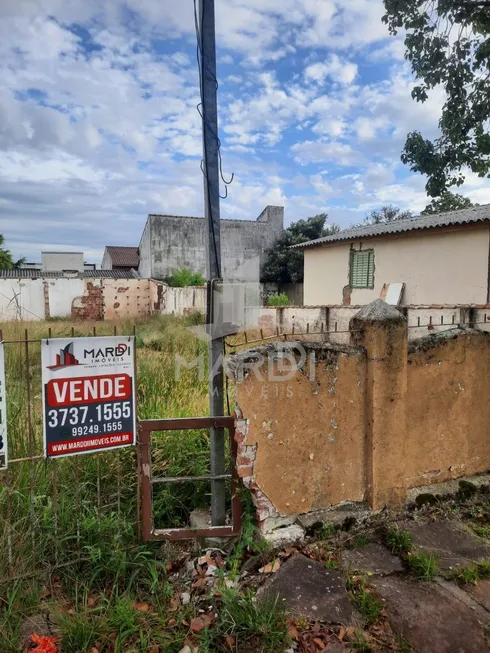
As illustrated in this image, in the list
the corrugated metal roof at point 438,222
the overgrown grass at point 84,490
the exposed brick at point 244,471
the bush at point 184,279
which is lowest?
the overgrown grass at point 84,490

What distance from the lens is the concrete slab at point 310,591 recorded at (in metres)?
2.21

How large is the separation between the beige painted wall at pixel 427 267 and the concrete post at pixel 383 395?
8057mm

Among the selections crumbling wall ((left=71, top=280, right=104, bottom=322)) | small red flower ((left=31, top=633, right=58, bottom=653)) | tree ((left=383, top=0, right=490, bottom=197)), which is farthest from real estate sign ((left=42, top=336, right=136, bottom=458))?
crumbling wall ((left=71, top=280, right=104, bottom=322))

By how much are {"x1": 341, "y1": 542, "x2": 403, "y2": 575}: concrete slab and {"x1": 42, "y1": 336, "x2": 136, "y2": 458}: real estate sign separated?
1569 mm

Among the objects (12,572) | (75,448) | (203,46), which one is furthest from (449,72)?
(12,572)

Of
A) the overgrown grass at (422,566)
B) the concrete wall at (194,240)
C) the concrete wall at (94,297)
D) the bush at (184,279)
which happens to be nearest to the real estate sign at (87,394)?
the overgrown grass at (422,566)

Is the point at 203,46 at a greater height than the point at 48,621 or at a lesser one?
greater

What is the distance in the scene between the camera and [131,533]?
107 inches

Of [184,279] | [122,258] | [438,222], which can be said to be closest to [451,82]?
[438,222]

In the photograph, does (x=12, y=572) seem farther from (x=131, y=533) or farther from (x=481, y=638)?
(x=481, y=638)

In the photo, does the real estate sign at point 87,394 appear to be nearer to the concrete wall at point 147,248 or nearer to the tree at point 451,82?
the tree at point 451,82

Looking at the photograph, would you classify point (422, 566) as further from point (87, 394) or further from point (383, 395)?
point (87, 394)

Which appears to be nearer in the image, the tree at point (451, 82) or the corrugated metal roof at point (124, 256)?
the tree at point (451, 82)

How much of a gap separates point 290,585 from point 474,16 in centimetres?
850
